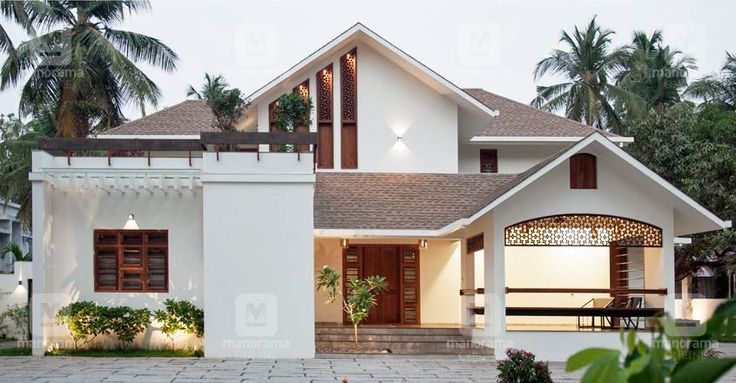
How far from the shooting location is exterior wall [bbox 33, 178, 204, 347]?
1777 cm

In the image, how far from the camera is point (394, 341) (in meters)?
19.0

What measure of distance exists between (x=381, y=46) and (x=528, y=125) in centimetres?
535

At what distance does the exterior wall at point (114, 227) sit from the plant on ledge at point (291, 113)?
2520mm

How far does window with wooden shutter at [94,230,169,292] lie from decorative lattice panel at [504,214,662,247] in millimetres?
6671

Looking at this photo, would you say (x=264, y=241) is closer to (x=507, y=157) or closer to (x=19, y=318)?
(x=19, y=318)

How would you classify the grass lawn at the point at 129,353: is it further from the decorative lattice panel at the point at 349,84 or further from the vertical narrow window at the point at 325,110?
the decorative lattice panel at the point at 349,84

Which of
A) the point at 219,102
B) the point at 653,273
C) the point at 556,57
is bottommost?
the point at 653,273

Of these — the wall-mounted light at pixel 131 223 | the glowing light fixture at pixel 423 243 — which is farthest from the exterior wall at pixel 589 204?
the wall-mounted light at pixel 131 223

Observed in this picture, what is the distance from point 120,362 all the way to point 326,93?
8461 millimetres

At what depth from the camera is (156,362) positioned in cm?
1574

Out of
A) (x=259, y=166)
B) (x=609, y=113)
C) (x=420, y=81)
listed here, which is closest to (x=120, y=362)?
Result: (x=259, y=166)

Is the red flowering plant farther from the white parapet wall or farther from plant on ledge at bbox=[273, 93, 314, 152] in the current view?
plant on ledge at bbox=[273, 93, 314, 152]

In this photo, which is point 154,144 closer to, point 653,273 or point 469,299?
point 469,299

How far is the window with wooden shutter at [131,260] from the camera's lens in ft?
58.5
